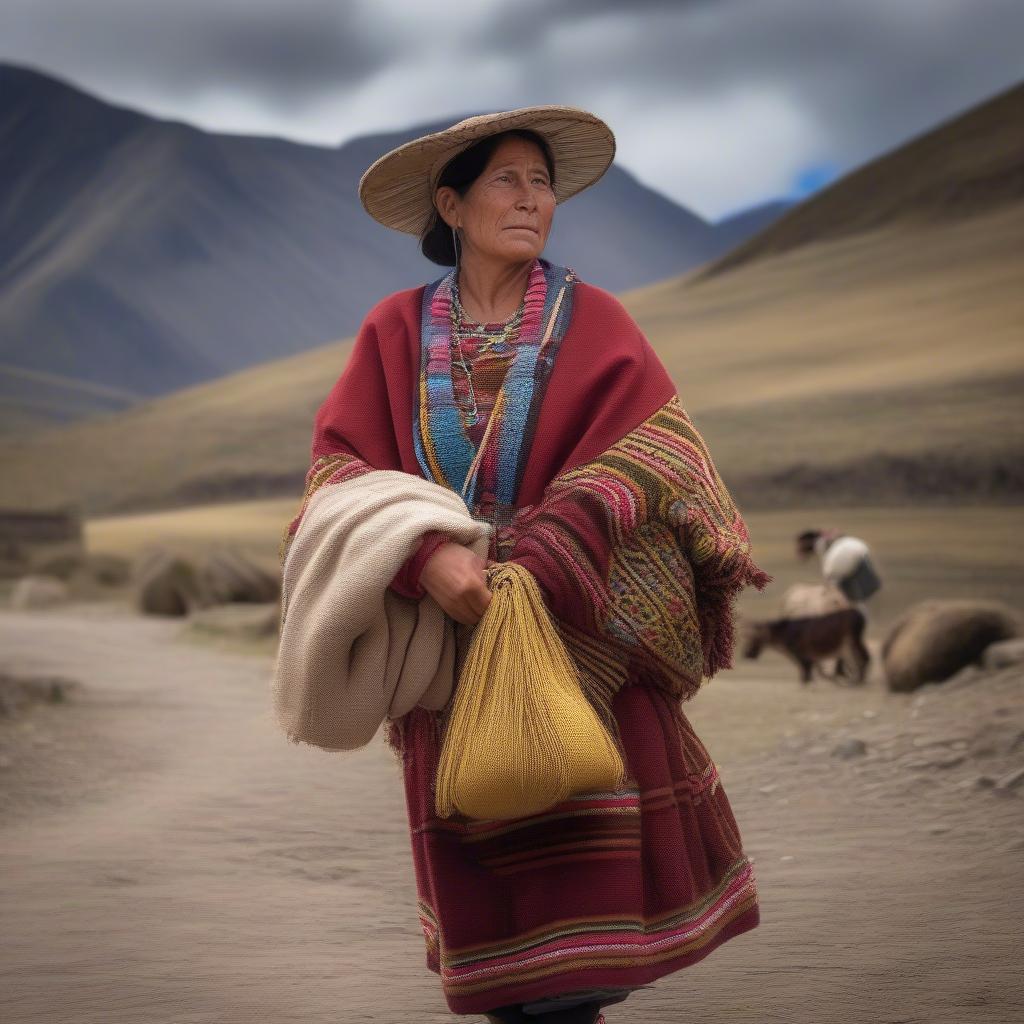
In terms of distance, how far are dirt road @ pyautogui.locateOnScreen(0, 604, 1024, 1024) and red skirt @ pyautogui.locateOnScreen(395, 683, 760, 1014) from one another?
2.00 feet

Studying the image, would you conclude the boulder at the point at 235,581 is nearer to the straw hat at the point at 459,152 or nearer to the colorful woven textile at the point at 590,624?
the straw hat at the point at 459,152

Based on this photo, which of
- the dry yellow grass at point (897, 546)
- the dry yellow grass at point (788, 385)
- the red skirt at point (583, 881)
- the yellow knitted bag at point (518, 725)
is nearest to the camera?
the yellow knitted bag at point (518, 725)

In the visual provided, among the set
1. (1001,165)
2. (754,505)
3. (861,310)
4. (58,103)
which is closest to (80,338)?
(58,103)

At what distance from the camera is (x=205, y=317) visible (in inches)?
4205

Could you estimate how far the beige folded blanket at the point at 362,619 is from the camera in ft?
7.80

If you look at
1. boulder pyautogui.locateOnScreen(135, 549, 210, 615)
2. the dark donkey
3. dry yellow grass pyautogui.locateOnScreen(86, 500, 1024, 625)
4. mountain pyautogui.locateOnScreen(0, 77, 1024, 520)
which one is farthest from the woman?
mountain pyautogui.locateOnScreen(0, 77, 1024, 520)

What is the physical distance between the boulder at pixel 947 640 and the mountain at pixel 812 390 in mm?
10785

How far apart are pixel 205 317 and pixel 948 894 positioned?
107m

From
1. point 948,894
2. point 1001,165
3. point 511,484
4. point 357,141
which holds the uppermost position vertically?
point 357,141

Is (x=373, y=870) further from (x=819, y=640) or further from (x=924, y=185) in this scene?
(x=924, y=185)

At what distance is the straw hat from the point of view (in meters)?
2.72

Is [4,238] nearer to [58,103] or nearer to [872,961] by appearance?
[58,103]

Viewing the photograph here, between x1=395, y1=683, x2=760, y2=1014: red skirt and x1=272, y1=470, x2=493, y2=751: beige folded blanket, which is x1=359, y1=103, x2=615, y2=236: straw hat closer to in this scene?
x1=272, y1=470, x2=493, y2=751: beige folded blanket

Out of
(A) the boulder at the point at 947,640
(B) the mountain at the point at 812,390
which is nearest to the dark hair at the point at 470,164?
(A) the boulder at the point at 947,640
